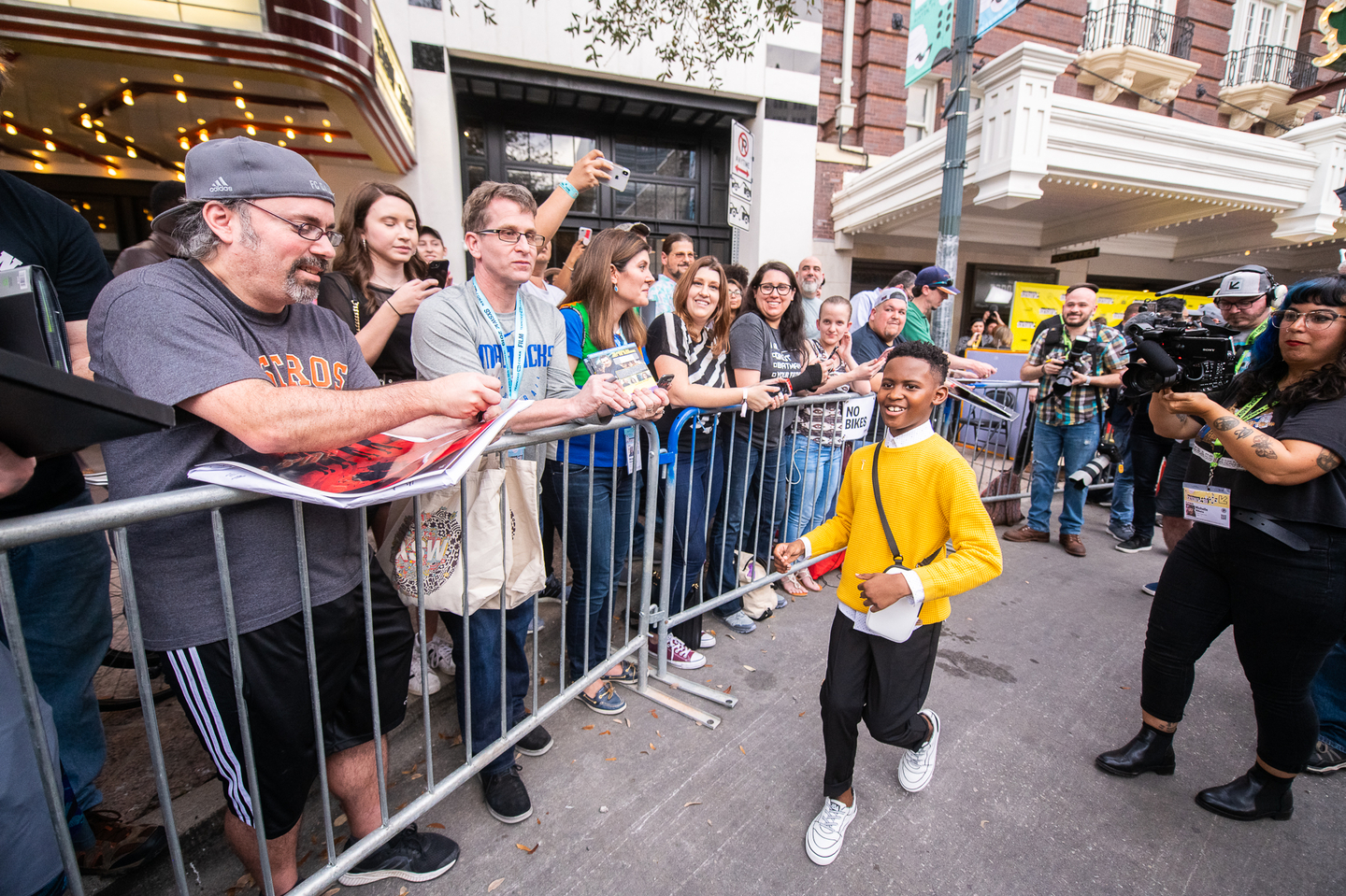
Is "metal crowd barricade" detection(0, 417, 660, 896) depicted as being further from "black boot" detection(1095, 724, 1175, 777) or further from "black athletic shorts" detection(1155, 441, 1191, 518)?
"black athletic shorts" detection(1155, 441, 1191, 518)

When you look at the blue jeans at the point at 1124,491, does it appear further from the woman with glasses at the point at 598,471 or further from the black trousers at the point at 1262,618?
the woman with glasses at the point at 598,471

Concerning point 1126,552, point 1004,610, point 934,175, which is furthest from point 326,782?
point 934,175

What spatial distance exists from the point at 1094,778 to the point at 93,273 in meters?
4.54

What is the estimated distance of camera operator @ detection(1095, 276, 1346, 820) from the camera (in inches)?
82.1

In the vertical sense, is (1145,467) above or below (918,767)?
above

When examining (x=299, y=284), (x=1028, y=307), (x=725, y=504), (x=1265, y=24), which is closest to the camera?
(x=299, y=284)

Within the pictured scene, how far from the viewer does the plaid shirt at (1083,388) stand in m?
5.05

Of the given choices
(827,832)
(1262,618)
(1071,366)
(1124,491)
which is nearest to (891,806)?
(827,832)

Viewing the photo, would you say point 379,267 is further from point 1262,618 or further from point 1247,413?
point 1262,618

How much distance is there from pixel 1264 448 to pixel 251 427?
3.19m

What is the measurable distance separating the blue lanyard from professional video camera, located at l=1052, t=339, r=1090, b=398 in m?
4.78

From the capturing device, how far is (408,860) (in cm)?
199

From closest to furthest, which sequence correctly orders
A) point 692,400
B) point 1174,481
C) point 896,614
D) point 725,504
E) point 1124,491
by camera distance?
point 896,614, point 692,400, point 725,504, point 1174,481, point 1124,491

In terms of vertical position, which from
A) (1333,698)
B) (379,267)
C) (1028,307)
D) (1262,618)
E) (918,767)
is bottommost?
(918,767)
